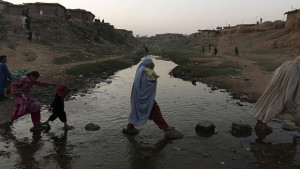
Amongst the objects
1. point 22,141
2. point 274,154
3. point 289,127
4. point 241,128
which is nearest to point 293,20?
point 289,127

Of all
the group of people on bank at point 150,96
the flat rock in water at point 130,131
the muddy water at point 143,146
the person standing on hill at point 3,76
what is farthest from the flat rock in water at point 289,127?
the person standing on hill at point 3,76

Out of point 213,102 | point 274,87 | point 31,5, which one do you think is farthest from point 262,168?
point 31,5

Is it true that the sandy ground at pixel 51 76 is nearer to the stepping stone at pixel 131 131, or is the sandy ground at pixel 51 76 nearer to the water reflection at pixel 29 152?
the water reflection at pixel 29 152

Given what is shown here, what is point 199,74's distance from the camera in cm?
2070

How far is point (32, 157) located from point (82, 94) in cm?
691

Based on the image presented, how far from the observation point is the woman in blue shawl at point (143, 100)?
7.50 metres

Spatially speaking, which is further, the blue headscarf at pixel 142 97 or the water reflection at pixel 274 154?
the blue headscarf at pixel 142 97

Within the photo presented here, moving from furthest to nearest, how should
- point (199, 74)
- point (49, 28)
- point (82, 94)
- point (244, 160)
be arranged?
point (49, 28) → point (199, 74) → point (82, 94) → point (244, 160)

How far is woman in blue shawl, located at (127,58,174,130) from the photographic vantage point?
750 centimetres

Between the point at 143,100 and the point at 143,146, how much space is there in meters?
1.25

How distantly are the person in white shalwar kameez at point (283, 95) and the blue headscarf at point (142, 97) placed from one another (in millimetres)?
3185

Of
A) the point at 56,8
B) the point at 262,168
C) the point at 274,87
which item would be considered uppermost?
the point at 56,8

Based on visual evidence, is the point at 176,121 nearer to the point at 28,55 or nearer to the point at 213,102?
the point at 213,102

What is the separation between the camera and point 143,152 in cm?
665
